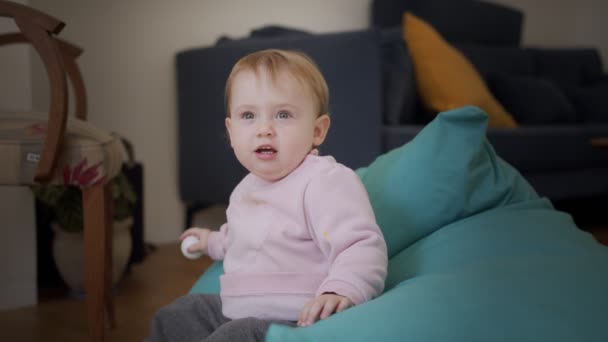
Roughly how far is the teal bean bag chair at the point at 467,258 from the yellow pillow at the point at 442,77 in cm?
138

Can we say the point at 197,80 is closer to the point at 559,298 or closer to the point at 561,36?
the point at 559,298

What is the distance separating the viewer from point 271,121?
3.13ft

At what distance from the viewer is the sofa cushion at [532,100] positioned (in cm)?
311

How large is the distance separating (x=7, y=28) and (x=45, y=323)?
0.76m

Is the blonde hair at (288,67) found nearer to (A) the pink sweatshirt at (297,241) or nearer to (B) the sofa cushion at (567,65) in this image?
(A) the pink sweatshirt at (297,241)

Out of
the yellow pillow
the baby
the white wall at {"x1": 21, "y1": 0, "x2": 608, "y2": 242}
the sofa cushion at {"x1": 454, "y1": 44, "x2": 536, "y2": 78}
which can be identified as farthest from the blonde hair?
the sofa cushion at {"x1": 454, "y1": 44, "x2": 536, "y2": 78}

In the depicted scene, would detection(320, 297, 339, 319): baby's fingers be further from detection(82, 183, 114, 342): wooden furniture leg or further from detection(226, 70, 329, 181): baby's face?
detection(82, 183, 114, 342): wooden furniture leg

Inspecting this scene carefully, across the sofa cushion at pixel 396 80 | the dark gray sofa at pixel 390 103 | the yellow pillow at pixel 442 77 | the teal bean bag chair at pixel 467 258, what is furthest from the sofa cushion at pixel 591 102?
the teal bean bag chair at pixel 467 258

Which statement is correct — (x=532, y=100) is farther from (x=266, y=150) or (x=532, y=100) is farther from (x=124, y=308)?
(x=266, y=150)

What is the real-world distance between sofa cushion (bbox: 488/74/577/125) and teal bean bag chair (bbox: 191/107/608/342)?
189cm

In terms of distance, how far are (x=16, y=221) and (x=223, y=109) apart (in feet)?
2.65

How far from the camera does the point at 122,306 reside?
1971 millimetres

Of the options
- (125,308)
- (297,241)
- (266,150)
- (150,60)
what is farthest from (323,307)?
(150,60)

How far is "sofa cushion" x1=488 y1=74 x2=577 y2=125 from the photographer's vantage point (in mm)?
3111
